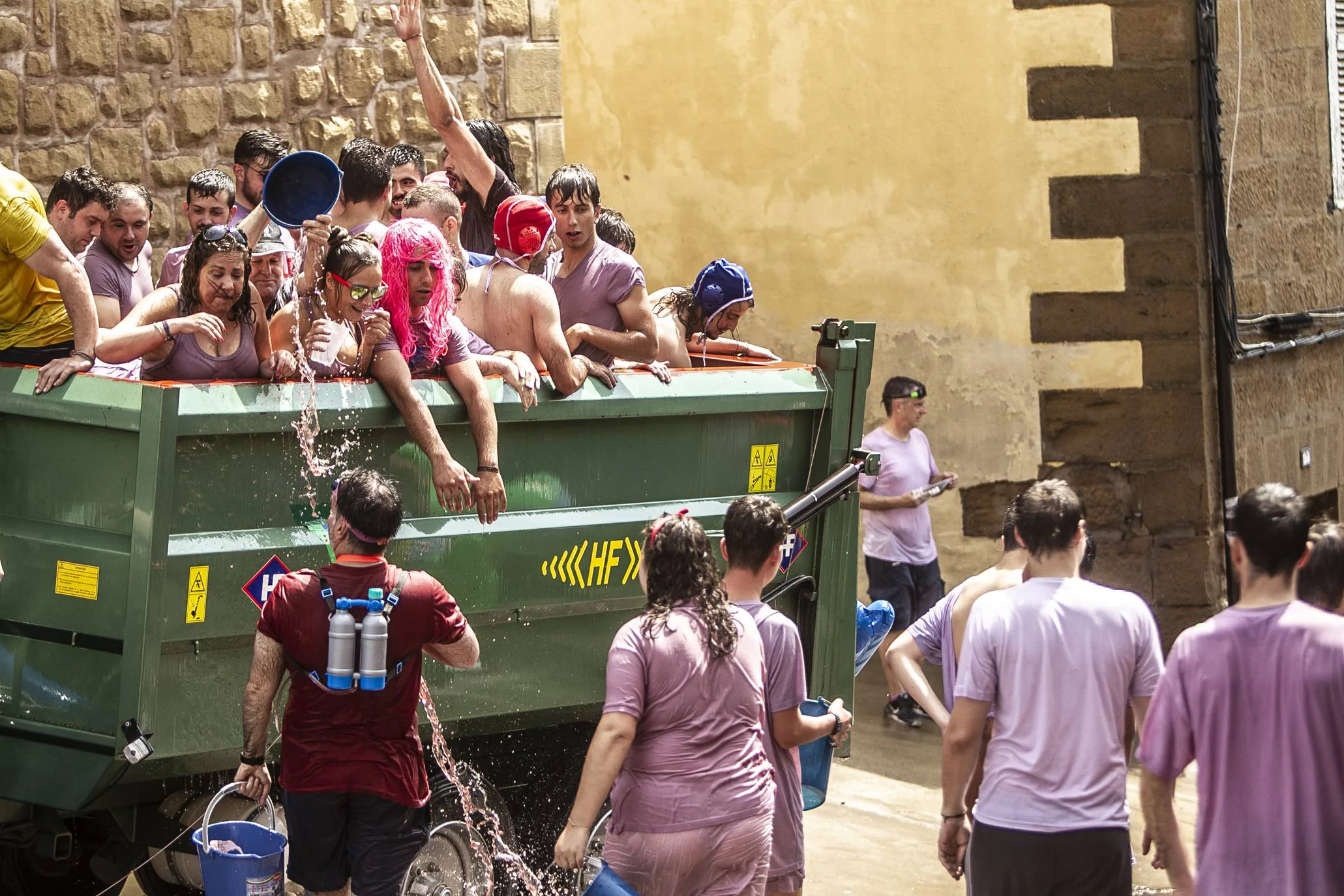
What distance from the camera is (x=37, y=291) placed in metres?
5.05

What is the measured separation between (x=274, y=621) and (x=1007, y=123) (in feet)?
21.1

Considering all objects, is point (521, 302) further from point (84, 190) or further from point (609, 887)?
point (609, 887)

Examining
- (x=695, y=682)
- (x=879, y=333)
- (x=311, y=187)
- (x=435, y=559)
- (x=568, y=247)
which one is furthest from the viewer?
(x=879, y=333)

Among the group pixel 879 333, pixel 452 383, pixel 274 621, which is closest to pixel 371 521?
pixel 274 621

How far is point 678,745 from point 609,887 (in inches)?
14.0

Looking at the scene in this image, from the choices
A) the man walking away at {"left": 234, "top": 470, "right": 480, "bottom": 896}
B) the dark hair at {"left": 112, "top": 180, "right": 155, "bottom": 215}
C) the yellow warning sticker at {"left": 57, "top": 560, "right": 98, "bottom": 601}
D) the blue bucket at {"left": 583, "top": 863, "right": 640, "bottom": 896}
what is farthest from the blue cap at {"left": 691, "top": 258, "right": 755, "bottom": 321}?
the blue bucket at {"left": 583, "top": 863, "right": 640, "bottom": 896}

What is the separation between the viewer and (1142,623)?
13.4ft

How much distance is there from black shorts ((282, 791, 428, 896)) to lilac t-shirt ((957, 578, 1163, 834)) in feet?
4.84

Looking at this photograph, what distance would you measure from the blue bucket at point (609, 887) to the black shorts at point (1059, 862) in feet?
2.79

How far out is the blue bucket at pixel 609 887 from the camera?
3.93 metres

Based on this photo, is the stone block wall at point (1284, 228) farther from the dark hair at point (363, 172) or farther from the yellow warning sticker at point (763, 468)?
the dark hair at point (363, 172)

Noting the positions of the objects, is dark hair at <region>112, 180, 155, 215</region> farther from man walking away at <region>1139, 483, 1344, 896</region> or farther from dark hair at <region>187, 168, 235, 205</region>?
man walking away at <region>1139, 483, 1344, 896</region>

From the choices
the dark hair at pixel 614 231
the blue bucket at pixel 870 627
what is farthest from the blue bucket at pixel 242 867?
the dark hair at pixel 614 231

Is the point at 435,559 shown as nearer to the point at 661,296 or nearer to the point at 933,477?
the point at 661,296
